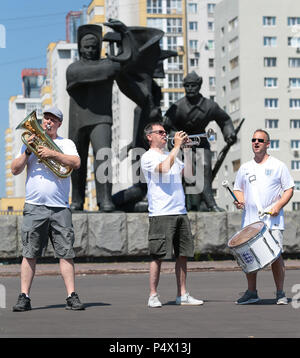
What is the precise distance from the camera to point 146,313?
30.2ft

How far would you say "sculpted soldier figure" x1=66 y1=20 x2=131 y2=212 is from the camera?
57.5 ft

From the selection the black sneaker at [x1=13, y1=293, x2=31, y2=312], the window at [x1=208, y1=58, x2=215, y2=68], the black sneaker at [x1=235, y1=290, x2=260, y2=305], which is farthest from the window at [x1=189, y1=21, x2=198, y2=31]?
the black sneaker at [x1=13, y1=293, x2=31, y2=312]

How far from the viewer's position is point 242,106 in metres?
95.6

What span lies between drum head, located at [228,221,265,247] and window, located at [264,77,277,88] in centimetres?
8820

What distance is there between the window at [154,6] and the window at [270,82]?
17822 mm

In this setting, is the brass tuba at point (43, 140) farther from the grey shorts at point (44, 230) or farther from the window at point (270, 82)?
the window at point (270, 82)

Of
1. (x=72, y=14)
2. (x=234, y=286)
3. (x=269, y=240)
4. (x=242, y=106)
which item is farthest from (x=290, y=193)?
(x=72, y=14)

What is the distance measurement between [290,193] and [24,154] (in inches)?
108

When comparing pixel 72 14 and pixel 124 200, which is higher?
pixel 72 14

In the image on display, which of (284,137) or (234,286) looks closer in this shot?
(234,286)

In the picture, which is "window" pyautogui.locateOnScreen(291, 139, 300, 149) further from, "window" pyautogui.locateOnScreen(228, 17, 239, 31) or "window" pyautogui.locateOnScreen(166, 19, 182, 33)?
"window" pyautogui.locateOnScreen(166, 19, 182, 33)

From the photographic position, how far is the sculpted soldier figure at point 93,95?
17.5 meters
